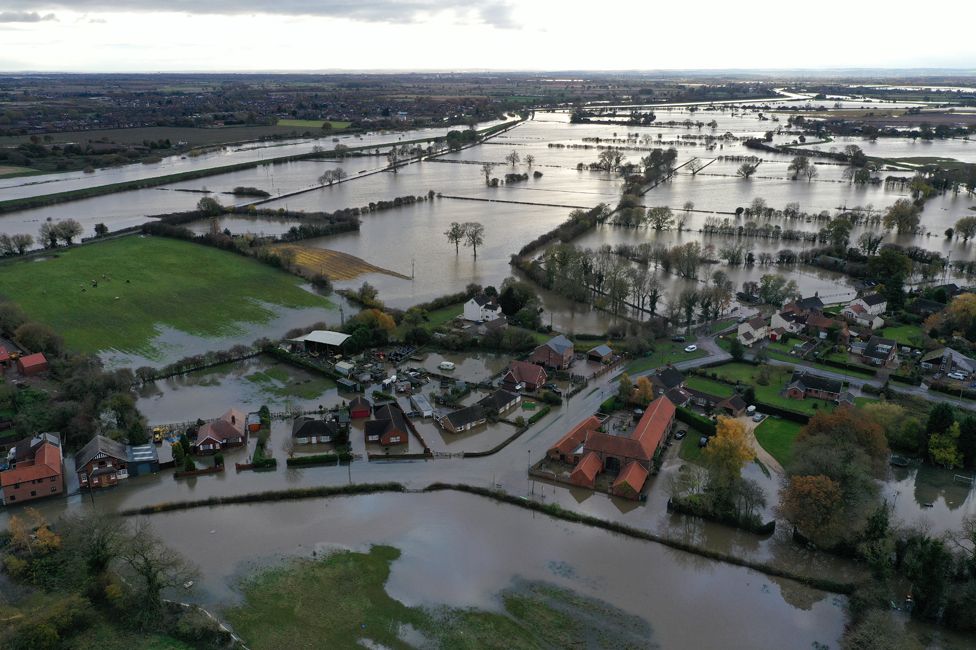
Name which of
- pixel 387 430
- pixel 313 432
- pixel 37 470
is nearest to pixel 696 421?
pixel 387 430

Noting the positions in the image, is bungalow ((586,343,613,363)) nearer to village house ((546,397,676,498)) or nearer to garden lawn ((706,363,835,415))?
garden lawn ((706,363,835,415))

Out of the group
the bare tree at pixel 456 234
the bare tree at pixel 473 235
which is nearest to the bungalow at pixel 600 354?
the bare tree at pixel 473 235

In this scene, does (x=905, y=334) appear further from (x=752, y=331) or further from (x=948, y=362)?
(x=752, y=331)

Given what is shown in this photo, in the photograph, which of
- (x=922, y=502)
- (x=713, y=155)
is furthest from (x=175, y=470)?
(x=713, y=155)

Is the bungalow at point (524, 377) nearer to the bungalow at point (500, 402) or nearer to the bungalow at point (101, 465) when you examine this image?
the bungalow at point (500, 402)

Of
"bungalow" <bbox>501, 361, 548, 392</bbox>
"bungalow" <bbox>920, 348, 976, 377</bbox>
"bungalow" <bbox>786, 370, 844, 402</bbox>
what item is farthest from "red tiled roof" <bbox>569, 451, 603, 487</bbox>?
"bungalow" <bbox>920, 348, 976, 377</bbox>
